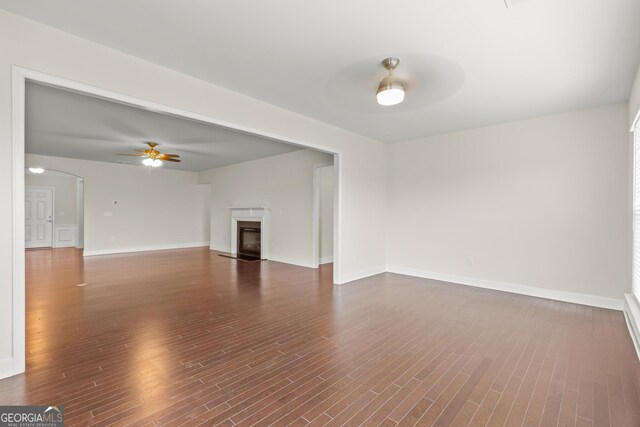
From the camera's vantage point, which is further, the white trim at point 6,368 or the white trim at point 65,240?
the white trim at point 65,240

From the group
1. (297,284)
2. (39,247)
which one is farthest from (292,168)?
(39,247)

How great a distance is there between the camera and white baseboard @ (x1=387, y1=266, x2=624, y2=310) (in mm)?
3786

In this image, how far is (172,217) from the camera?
973 centimetres

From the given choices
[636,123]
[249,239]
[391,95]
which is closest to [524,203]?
[636,123]

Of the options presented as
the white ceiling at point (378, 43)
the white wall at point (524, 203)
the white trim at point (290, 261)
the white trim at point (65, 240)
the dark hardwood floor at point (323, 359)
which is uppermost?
the white ceiling at point (378, 43)

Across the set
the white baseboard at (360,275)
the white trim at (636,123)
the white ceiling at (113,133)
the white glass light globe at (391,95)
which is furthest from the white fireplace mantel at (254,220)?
the white trim at (636,123)

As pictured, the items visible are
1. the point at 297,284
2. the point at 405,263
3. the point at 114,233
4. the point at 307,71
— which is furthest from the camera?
the point at 114,233

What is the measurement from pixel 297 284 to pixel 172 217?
6688mm

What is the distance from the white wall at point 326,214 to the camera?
284 inches

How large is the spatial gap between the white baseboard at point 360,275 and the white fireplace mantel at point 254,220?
2.91m

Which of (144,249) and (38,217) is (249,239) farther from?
(38,217)

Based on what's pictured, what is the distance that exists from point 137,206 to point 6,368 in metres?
7.77

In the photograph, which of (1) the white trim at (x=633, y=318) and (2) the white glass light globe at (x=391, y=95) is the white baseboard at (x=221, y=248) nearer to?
(2) the white glass light globe at (x=391, y=95)

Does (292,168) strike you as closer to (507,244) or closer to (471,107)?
(471,107)
